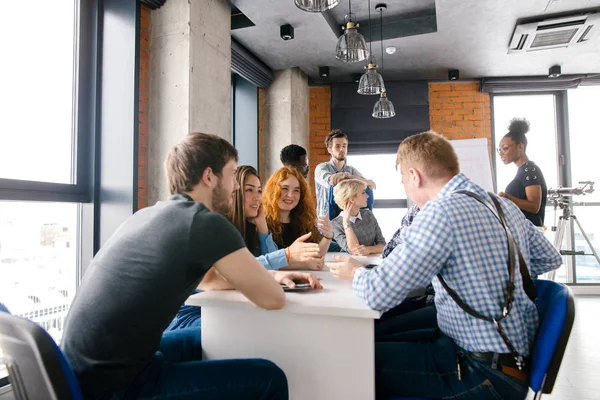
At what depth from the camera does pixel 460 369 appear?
1.11 m

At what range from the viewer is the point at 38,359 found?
0.80m

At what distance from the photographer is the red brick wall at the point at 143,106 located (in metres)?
A: 2.81

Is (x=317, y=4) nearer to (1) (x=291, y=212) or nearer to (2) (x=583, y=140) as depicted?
(1) (x=291, y=212)

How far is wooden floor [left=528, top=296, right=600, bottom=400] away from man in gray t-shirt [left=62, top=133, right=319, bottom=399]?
54.3 inches

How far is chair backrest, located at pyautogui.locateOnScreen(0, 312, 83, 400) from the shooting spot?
0.80m

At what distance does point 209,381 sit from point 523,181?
313 centimetres

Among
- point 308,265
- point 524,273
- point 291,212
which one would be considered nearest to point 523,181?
point 291,212

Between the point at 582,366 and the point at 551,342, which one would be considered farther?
the point at 582,366

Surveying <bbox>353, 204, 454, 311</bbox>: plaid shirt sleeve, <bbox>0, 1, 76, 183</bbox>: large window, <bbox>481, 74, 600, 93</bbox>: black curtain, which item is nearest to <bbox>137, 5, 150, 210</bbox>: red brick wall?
<bbox>0, 1, 76, 183</bbox>: large window

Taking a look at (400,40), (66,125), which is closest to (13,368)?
(66,125)

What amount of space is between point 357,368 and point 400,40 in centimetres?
379

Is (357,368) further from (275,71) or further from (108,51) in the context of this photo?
(275,71)

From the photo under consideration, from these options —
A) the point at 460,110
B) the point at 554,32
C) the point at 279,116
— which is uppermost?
the point at 554,32

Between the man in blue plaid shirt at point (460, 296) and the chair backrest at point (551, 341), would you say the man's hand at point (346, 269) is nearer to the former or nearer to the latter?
the man in blue plaid shirt at point (460, 296)
